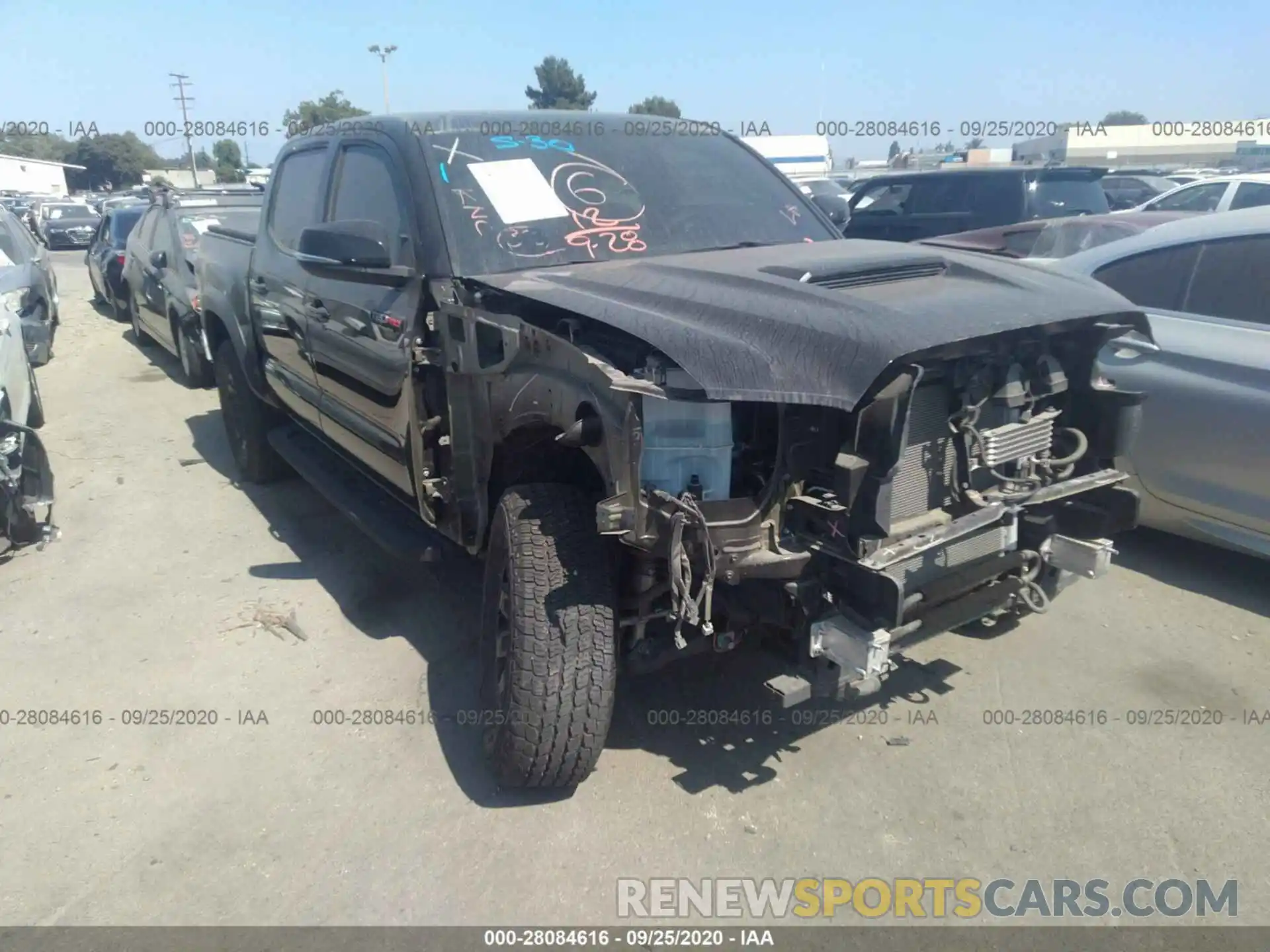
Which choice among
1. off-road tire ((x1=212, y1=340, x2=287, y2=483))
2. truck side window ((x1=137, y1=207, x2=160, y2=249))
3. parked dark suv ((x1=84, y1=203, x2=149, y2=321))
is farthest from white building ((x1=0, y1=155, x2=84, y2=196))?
off-road tire ((x1=212, y1=340, x2=287, y2=483))

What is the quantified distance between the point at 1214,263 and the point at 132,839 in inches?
190

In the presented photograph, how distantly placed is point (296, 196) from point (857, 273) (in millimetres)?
3175

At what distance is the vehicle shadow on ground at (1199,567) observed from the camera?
165 inches

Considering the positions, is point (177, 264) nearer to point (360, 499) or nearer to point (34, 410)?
point (34, 410)

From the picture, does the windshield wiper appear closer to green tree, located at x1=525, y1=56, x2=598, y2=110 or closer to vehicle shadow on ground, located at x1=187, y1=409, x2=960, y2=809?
vehicle shadow on ground, located at x1=187, y1=409, x2=960, y2=809

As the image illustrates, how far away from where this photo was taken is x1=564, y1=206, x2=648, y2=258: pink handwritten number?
3.51 metres

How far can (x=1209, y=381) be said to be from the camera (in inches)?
159

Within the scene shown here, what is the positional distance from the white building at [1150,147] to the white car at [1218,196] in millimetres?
12882

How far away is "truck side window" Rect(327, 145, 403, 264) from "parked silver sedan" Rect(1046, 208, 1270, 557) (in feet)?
9.90

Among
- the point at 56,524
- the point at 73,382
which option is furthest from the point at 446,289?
the point at 73,382

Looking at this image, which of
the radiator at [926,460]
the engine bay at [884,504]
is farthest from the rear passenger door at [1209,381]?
the radiator at [926,460]

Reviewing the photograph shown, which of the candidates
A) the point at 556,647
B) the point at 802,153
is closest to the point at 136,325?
the point at 556,647

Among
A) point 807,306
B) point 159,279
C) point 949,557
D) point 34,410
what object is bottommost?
point 34,410

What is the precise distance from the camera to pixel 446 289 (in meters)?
3.25
